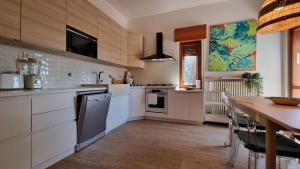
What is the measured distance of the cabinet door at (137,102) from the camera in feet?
11.8

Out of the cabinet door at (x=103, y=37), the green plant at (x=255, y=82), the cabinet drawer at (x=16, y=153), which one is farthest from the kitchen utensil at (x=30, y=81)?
the green plant at (x=255, y=82)

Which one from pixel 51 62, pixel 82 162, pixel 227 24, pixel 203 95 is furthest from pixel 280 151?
pixel 227 24

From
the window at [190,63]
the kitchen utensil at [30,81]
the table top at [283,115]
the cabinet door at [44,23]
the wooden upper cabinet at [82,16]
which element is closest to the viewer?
the table top at [283,115]

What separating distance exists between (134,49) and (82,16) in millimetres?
1698

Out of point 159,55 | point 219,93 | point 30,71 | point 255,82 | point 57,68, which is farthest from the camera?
point 159,55

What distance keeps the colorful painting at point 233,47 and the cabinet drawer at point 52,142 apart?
318 centimetres

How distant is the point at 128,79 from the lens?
13.0 ft

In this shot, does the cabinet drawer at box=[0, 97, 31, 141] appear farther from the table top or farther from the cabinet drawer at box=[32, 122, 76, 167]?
the table top

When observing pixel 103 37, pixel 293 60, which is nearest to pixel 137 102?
pixel 103 37

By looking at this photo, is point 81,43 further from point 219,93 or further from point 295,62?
point 295,62

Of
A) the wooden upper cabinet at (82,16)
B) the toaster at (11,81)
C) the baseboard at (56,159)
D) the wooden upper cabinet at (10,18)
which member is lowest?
the baseboard at (56,159)

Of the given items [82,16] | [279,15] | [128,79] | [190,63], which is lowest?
[128,79]

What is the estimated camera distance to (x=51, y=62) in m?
2.16

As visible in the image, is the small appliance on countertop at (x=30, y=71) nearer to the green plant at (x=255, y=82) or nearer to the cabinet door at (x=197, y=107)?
the cabinet door at (x=197, y=107)
